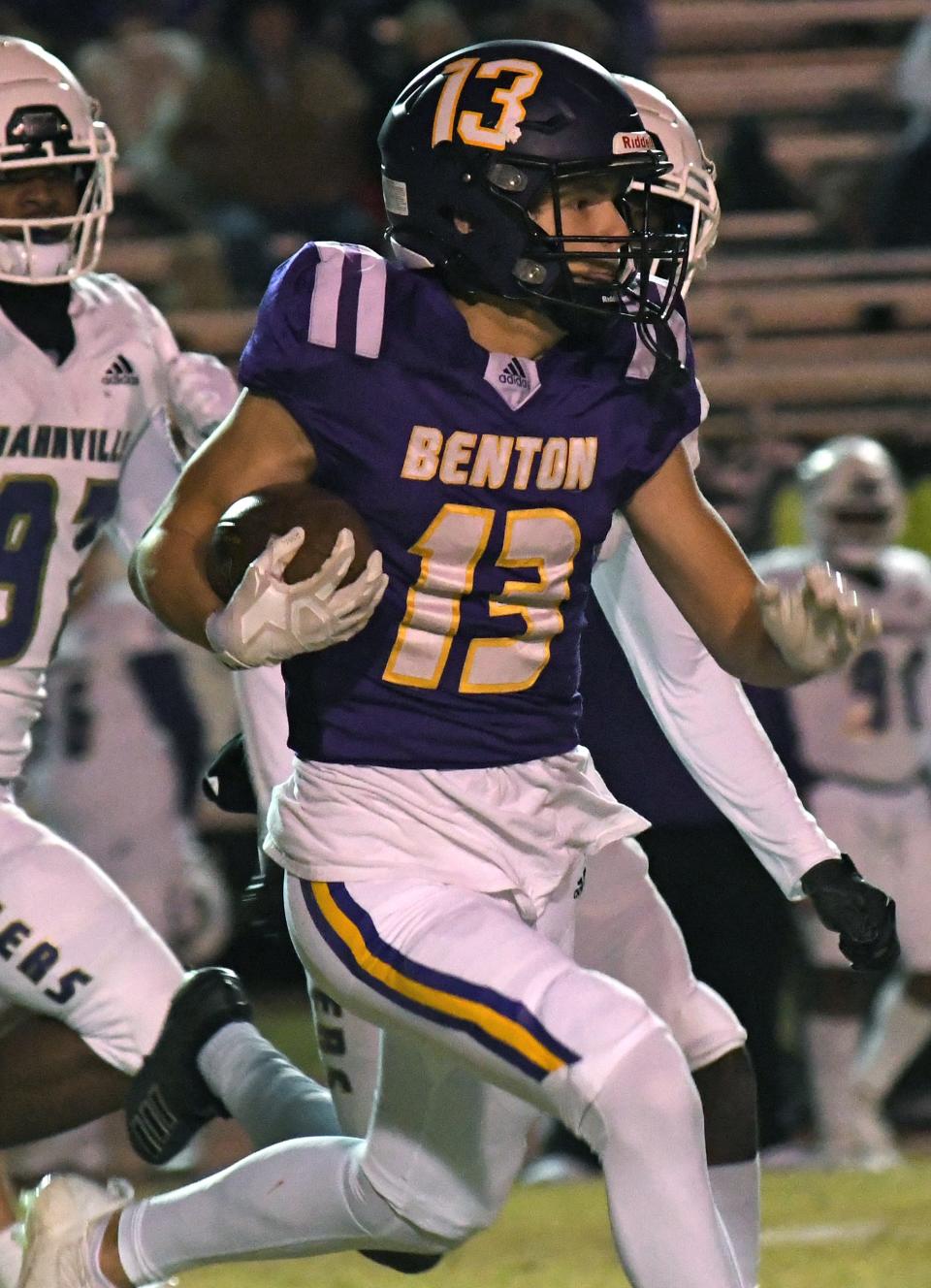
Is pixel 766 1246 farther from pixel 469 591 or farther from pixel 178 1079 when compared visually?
pixel 469 591

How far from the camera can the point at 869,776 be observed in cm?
604

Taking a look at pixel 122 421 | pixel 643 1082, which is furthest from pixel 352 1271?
pixel 643 1082

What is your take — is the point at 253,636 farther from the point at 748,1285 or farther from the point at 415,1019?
the point at 748,1285

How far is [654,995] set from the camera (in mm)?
3305

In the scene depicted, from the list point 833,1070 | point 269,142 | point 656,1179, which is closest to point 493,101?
point 656,1179

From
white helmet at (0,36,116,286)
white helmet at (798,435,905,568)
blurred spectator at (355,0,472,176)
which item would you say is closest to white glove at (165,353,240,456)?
white helmet at (0,36,116,286)

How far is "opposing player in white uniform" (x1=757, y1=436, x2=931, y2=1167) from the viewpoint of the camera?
233 inches

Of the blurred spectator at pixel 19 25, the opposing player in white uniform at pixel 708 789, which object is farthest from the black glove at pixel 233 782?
the blurred spectator at pixel 19 25

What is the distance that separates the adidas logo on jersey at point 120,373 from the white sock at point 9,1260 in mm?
1250

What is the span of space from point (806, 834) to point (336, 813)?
0.81 m

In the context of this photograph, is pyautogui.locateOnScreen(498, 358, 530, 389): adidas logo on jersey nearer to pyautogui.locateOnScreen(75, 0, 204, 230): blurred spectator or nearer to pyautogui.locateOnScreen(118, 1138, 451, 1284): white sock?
pyautogui.locateOnScreen(118, 1138, 451, 1284): white sock

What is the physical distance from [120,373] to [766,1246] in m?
2.17

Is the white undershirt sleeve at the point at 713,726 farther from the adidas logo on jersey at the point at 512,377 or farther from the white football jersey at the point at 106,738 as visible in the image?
the white football jersey at the point at 106,738

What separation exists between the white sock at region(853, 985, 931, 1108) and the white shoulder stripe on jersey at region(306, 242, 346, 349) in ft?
12.0
